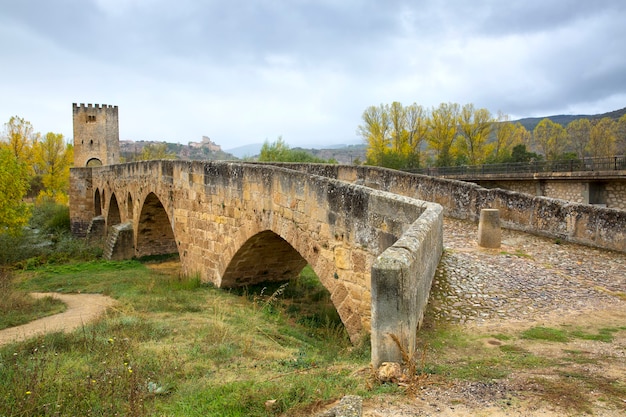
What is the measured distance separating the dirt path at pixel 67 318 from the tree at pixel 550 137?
4619 cm

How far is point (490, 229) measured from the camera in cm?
793

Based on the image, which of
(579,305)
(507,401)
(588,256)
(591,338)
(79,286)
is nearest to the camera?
(507,401)

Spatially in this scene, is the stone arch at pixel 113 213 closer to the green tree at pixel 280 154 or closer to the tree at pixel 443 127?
the green tree at pixel 280 154

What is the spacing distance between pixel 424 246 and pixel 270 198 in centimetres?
459

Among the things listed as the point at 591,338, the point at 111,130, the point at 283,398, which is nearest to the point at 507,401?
the point at 283,398

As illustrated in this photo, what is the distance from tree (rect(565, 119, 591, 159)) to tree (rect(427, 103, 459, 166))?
541 inches

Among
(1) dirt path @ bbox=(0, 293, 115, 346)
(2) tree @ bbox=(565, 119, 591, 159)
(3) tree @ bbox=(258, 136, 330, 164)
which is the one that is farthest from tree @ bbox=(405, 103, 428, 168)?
→ (1) dirt path @ bbox=(0, 293, 115, 346)

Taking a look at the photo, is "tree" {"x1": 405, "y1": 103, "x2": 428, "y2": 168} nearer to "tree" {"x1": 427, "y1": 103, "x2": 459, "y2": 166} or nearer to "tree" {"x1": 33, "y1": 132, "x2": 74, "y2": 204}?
"tree" {"x1": 427, "y1": 103, "x2": 459, "y2": 166}

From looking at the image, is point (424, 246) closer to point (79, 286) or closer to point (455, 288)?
point (455, 288)

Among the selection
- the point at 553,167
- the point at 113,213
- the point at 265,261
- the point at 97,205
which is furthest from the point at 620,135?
the point at 97,205

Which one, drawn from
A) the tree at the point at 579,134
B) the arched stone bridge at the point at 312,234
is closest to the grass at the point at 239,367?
the arched stone bridge at the point at 312,234

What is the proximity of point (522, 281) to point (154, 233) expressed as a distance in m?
16.3

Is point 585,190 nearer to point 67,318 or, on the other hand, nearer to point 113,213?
point 67,318

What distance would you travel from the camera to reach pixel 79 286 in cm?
1411
